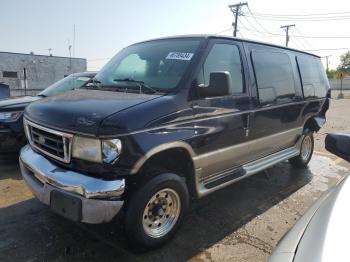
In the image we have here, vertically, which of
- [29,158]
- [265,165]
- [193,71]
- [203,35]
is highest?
[203,35]

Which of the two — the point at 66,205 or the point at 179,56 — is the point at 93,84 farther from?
the point at 66,205

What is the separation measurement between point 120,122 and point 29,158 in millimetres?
1352

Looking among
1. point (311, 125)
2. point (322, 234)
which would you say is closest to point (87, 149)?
point (322, 234)

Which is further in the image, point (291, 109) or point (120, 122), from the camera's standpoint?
point (291, 109)

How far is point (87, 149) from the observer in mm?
2969

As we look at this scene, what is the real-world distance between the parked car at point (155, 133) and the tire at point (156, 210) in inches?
0.4

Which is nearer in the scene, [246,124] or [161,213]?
[161,213]

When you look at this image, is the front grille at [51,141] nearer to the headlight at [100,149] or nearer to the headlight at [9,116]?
the headlight at [100,149]

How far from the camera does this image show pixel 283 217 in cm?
432

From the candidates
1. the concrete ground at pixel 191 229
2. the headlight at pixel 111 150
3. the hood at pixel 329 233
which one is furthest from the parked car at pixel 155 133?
the hood at pixel 329 233

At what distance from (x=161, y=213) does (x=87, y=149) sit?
40.6 inches

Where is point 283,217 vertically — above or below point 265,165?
below

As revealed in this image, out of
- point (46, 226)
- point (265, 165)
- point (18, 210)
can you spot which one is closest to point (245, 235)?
point (265, 165)

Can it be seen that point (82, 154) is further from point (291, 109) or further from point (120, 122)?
point (291, 109)
